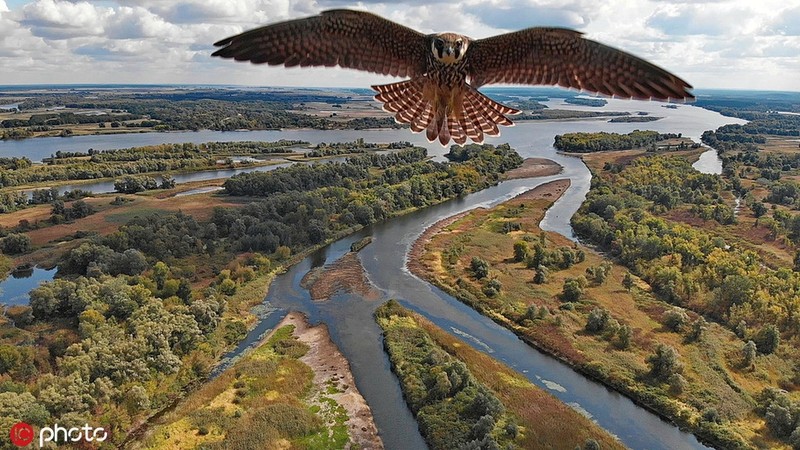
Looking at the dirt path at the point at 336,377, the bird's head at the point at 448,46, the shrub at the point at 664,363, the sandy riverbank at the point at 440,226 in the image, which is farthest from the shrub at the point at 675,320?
the bird's head at the point at 448,46

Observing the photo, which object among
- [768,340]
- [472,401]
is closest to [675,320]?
[768,340]

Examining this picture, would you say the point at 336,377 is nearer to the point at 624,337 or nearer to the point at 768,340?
the point at 624,337

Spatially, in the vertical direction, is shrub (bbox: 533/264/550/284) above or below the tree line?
below

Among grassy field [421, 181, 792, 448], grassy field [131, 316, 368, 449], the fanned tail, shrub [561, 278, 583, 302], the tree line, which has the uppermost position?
the fanned tail

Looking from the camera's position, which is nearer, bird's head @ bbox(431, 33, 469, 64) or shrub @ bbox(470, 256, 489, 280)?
bird's head @ bbox(431, 33, 469, 64)

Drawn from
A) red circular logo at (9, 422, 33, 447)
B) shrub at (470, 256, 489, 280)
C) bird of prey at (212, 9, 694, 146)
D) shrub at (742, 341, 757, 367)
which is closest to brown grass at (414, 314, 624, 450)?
shrub at (470, 256, 489, 280)

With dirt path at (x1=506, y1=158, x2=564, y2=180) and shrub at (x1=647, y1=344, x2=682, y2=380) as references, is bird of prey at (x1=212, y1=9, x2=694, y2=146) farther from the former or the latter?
dirt path at (x1=506, y1=158, x2=564, y2=180)
